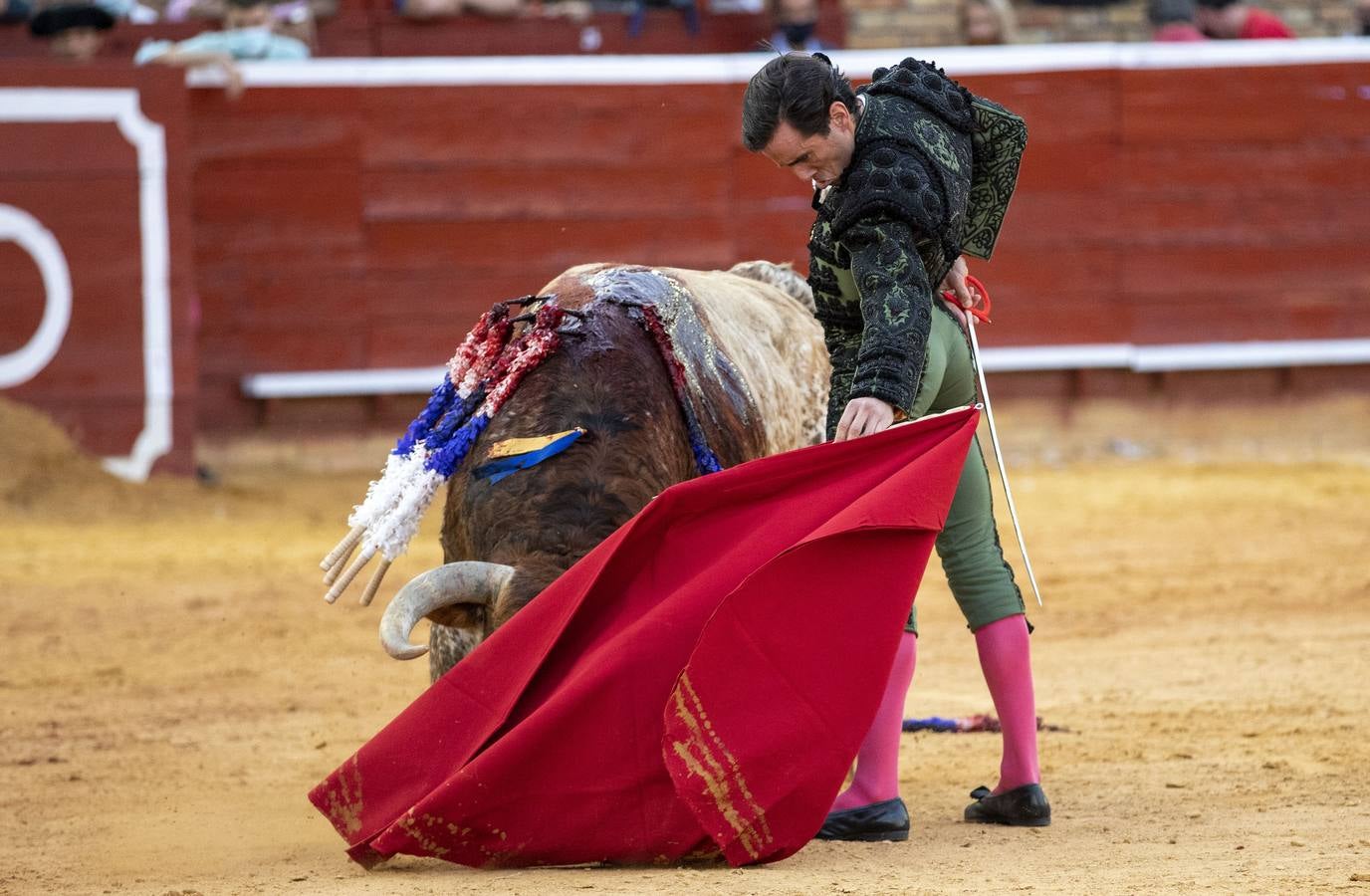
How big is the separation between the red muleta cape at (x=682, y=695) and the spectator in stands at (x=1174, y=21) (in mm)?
6334

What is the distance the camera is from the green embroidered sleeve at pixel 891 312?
2.55 m

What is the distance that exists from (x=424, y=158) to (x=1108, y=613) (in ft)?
12.0

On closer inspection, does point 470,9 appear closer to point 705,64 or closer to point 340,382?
point 705,64

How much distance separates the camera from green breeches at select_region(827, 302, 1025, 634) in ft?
9.26

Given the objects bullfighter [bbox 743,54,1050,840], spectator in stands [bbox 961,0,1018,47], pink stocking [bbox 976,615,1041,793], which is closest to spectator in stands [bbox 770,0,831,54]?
spectator in stands [bbox 961,0,1018,47]

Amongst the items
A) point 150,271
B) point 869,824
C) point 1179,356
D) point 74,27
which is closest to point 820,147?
point 869,824

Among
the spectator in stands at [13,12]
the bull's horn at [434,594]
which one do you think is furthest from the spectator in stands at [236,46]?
the bull's horn at [434,594]

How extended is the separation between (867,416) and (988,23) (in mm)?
6376

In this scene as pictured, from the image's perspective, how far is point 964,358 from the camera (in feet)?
9.37

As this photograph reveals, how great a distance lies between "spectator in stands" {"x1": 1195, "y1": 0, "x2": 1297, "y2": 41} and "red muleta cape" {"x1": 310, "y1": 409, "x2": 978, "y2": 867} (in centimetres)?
658

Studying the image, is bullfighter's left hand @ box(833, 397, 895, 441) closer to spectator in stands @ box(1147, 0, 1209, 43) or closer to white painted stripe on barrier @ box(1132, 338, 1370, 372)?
white painted stripe on barrier @ box(1132, 338, 1370, 372)

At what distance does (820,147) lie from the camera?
2.59 meters

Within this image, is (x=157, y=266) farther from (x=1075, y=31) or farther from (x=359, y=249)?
(x=1075, y=31)

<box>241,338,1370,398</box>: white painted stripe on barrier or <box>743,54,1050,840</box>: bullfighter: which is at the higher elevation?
<box>743,54,1050,840</box>: bullfighter
